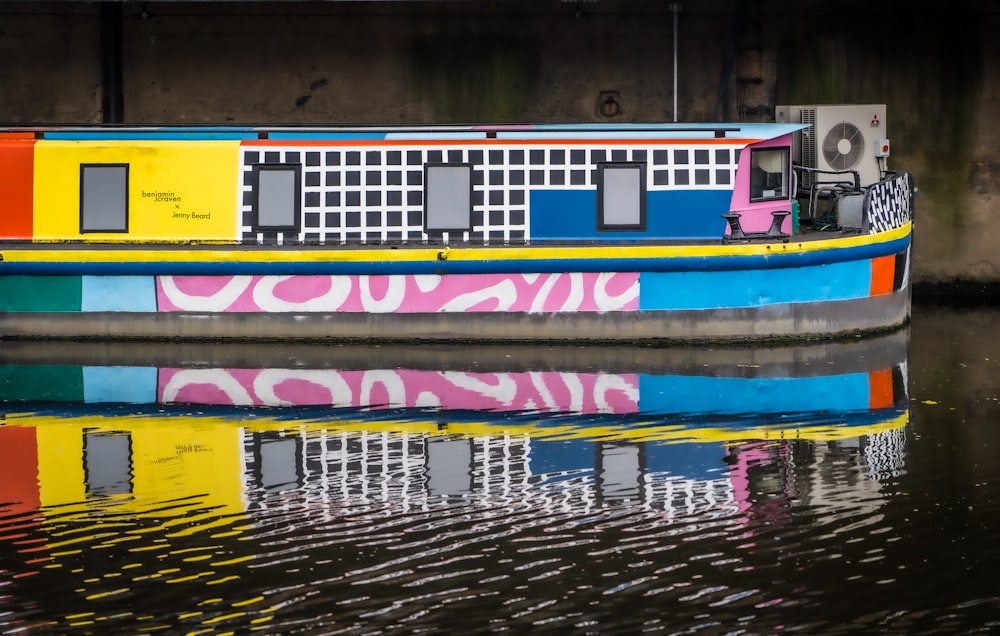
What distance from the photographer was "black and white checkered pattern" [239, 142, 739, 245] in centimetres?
2044

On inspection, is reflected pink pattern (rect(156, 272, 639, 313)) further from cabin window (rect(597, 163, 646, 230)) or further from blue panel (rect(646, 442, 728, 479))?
blue panel (rect(646, 442, 728, 479))

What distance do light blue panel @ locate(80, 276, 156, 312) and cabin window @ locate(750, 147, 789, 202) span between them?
709 cm

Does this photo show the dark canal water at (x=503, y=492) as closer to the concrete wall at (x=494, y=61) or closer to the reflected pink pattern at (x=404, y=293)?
the reflected pink pattern at (x=404, y=293)

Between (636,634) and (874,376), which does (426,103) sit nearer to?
(874,376)

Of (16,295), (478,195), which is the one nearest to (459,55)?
(478,195)

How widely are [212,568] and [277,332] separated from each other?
9.90 m

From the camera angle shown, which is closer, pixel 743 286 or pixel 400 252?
pixel 743 286

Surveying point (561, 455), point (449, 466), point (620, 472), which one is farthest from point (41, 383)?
point (620, 472)

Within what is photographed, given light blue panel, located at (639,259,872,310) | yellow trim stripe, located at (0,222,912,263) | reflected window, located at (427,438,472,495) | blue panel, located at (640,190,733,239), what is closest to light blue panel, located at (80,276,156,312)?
yellow trim stripe, located at (0,222,912,263)

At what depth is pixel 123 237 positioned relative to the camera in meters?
20.6

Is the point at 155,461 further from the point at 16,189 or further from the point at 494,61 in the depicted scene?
the point at 494,61

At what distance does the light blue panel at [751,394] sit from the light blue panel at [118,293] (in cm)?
615

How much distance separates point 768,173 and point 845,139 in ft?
9.59

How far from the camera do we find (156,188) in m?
20.7
